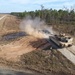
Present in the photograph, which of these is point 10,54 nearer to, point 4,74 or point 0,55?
point 0,55

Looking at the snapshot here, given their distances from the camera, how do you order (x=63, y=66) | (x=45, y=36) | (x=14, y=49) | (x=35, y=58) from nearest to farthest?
1. (x=63, y=66)
2. (x=35, y=58)
3. (x=14, y=49)
4. (x=45, y=36)

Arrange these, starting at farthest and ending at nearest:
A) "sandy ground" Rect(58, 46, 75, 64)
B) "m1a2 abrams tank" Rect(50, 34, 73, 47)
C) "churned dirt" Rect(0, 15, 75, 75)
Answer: "m1a2 abrams tank" Rect(50, 34, 73, 47) → "sandy ground" Rect(58, 46, 75, 64) → "churned dirt" Rect(0, 15, 75, 75)

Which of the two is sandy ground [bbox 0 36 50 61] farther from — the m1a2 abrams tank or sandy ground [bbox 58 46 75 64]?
sandy ground [bbox 58 46 75 64]

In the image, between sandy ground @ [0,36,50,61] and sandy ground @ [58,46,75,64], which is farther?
sandy ground @ [0,36,50,61]

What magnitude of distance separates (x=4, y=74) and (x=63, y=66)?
6944 millimetres

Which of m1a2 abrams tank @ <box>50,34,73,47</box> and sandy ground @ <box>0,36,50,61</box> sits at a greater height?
m1a2 abrams tank @ <box>50,34,73,47</box>

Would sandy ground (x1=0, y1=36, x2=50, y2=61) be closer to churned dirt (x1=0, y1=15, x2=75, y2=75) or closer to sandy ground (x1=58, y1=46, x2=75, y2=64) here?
churned dirt (x1=0, y1=15, x2=75, y2=75)

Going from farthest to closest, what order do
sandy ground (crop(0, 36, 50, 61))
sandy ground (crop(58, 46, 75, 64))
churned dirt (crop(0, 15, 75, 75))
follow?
sandy ground (crop(0, 36, 50, 61)) < sandy ground (crop(58, 46, 75, 64)) < churned dirt (crop(0, 15, 75, 75))

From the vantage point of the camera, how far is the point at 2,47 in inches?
1511

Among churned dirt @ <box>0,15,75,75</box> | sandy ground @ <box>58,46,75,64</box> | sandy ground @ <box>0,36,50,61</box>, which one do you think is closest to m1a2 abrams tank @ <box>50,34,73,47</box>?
sandy ground @ <box>58,46,75,64</box>

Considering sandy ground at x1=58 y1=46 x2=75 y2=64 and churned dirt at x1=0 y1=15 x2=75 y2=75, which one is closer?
churned dirt at x1=0 y1=15 x2=75 y2=75

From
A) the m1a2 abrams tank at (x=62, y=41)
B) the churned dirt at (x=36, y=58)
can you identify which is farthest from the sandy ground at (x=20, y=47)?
the m1a2 abrams tank at (x=62, y=41)

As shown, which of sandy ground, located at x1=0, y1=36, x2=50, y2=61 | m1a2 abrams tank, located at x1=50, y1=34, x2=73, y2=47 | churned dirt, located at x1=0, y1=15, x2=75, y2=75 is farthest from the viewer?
m1a2 abrams tank, located at x1=50, y1=34, x2=73, y2=47

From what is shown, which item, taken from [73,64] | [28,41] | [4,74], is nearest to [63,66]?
[73,64]
